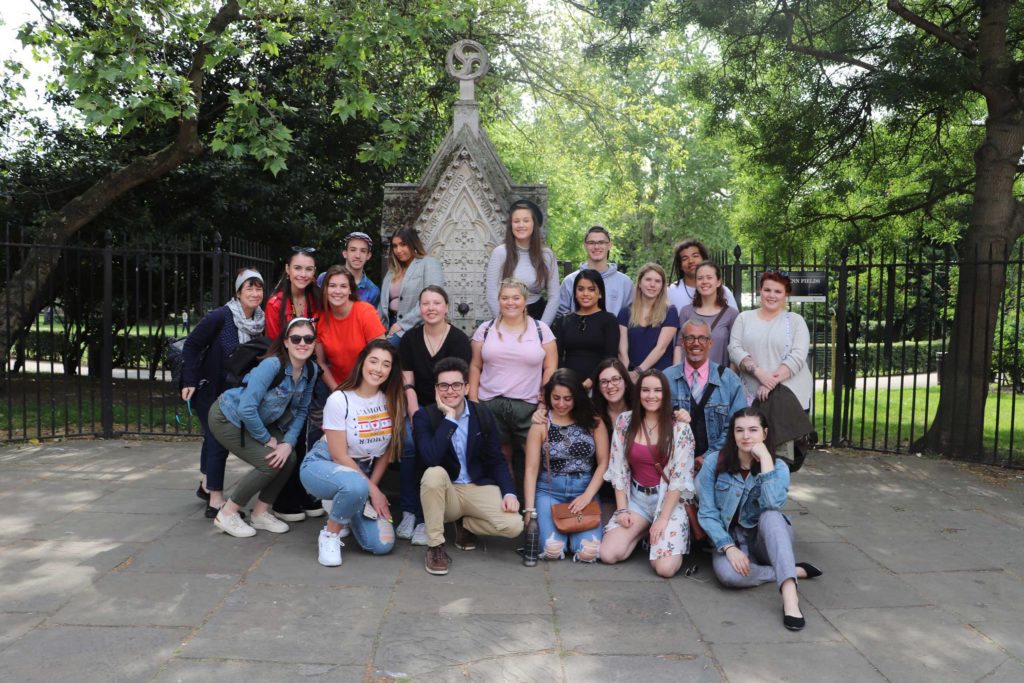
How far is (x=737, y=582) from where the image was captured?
4406 mm

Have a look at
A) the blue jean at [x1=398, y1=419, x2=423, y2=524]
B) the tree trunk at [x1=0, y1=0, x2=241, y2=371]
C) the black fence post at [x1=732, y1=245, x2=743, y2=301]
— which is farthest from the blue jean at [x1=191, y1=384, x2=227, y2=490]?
the tree trunk at [x1=0, y1=0, x2=241, y2=371]

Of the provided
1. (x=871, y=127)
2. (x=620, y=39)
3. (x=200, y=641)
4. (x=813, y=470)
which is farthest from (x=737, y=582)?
(x=871, y=127)

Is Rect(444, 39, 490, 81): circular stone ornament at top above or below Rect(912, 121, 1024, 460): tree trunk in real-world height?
above

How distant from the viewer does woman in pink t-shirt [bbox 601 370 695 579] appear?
4.71 m

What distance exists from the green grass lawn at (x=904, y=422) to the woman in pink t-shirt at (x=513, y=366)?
13.5 feet

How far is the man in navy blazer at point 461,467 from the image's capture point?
4770 millimetres

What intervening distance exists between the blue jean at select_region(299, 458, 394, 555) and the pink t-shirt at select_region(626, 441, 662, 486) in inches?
60.7

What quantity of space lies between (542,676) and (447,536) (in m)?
2.13

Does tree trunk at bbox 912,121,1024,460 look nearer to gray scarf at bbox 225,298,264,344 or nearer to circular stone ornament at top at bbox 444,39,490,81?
circular stone ornament at top at bbox 444,39,490,81

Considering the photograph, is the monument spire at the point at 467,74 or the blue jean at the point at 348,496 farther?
the monument spire at the point at 467,74

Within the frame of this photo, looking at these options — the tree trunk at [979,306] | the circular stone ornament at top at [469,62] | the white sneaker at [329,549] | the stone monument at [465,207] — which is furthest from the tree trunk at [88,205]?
the tree trunk at [979,306]

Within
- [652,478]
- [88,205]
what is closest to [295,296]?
[652,478]

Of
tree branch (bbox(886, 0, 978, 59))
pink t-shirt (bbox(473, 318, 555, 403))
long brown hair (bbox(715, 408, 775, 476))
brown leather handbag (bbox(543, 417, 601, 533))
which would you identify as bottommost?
brown leather handbag (bbox(543, 417, 601, 533))

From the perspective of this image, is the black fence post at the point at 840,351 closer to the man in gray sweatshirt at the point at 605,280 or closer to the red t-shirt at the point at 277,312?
the man in gray sweatshirt at the point at 605,280
